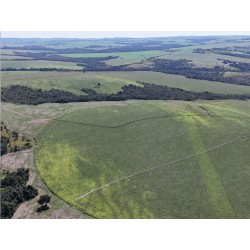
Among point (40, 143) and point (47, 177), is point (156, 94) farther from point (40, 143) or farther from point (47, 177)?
point (47, 177)

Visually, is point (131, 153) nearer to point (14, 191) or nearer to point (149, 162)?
point (149, 162)

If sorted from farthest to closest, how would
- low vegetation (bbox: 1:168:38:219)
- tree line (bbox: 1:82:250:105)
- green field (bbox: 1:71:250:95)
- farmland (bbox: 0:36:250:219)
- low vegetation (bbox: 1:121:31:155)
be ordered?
green field (bbox: 1:71:250:95) → tree line (bbox: 1:82:250:105) → low vegetation (bbox: 1:121:31:155) → farmland (bbox: 0:36:250:219) → low vegetation (bbox: 1:168:38:219)

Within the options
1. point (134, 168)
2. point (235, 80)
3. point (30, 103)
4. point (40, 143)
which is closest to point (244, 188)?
point (134, 168)

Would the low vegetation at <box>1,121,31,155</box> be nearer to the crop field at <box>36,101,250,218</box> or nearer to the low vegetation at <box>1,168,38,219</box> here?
the crop field at <box>36,101,250,218</box>

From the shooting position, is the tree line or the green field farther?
the green field

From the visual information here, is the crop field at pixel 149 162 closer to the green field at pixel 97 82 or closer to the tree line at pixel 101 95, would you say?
the tree line at pixel 101 95

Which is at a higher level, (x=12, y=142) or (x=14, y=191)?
(x=12, y=142)

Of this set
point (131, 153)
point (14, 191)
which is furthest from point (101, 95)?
point (14, 191)

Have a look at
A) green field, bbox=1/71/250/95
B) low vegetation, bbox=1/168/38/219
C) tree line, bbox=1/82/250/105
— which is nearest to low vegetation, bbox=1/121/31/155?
low vegetation, bbox=1/168/38/219

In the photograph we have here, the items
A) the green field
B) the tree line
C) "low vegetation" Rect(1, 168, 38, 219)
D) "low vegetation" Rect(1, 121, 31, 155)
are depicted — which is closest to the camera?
"low vegetation" Rect(1, 168, 38, 219)

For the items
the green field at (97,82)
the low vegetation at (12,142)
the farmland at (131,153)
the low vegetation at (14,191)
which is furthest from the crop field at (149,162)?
the green field at (97,82)
